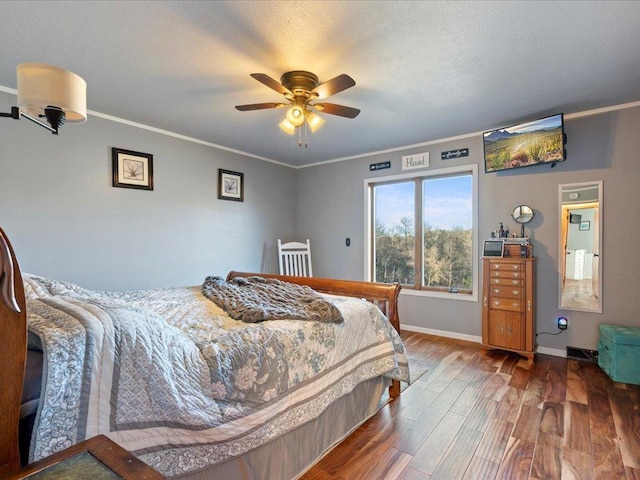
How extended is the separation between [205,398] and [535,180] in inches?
145

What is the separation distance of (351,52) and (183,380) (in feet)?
6.86

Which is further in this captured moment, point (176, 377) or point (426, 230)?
point (426, 230)

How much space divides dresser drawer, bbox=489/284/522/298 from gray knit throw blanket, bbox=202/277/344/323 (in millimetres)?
2170

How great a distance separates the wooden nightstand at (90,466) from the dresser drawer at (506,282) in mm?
Answer: 3442

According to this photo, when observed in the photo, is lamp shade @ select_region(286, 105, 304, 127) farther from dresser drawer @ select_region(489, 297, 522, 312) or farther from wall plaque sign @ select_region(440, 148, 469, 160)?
dresser drawer @ select_region(489, 297, 522, 312)

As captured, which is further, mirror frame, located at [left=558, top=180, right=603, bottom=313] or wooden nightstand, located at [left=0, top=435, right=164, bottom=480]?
mirror frame, located at [left=558, top=180, right=603, bottom=313]

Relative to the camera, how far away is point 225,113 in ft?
10.2

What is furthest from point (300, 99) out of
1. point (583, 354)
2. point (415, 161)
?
point (583, 354)

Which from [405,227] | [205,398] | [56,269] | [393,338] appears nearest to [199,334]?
[205,398]

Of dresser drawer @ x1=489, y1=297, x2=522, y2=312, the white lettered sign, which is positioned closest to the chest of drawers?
dresser drawer @ x1=489, y1=297, x2=522, y2=312

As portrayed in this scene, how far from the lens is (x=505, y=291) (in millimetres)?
3254

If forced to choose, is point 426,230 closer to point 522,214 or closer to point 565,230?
point 522,214

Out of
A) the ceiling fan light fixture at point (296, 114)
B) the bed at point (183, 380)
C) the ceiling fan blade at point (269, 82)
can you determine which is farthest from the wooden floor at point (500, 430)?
the ceiling fan blade at point (269, 82)

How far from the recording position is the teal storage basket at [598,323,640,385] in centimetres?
257
